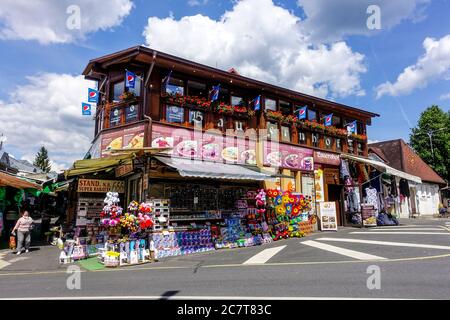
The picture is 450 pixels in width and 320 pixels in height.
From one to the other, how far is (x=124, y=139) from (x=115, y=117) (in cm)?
157

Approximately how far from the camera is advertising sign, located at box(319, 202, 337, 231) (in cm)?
1898

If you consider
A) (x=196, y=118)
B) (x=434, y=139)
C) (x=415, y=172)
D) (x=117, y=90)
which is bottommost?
(x=415, y=172)

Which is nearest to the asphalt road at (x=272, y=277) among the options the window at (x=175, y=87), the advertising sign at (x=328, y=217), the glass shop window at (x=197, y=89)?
the advertising sign at (x=328, y=217)

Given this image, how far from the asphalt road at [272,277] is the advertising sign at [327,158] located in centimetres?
1068

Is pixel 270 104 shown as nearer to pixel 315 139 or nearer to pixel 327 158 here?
pixel 315 139

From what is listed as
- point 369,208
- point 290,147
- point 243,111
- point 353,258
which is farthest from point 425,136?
point 353,258

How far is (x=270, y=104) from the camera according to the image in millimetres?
20109

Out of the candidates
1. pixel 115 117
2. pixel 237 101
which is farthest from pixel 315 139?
pixel 115 117

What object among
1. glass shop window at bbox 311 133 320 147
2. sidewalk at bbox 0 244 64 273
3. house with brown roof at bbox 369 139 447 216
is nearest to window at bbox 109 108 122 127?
sidewalk at bbox 0 244 64 273

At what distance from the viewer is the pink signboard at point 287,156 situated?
1902cm

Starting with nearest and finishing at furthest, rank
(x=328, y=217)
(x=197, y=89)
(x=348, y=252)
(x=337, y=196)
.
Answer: (x=348, y=252) < (x=197, y=89) < (x=328, y=217) < (x=337, y=196)

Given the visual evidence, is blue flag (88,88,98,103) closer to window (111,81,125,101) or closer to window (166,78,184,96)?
window (111,81,125,101)
